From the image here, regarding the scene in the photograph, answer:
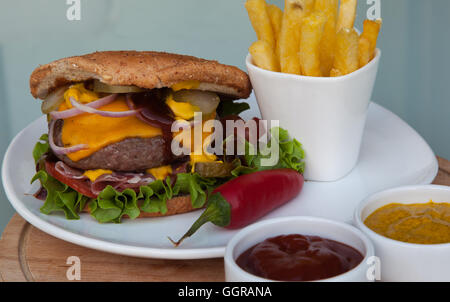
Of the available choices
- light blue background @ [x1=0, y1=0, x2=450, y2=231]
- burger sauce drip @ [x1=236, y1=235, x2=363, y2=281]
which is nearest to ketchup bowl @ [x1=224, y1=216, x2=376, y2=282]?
burger sauce drip @ [x1=236, y1=235, x2=363, y2=281]

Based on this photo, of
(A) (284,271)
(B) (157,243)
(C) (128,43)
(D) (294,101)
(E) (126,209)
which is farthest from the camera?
(C) (128,43)

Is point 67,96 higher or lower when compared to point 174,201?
higher

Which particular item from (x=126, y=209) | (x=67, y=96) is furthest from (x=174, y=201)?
(x=67, y=96)

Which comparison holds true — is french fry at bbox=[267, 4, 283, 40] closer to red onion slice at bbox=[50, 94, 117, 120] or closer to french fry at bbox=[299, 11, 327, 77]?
french fry at bbox=[299, 11, 327, 77]

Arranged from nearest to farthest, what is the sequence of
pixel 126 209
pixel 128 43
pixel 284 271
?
pixel 284 271 < pixel 126 209 < pixel 128 43

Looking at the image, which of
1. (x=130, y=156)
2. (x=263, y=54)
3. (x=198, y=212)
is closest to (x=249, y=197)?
(x=198, y=212)

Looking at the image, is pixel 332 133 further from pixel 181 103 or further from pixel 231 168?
pixel 181 103

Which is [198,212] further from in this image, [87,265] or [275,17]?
[275,17]
